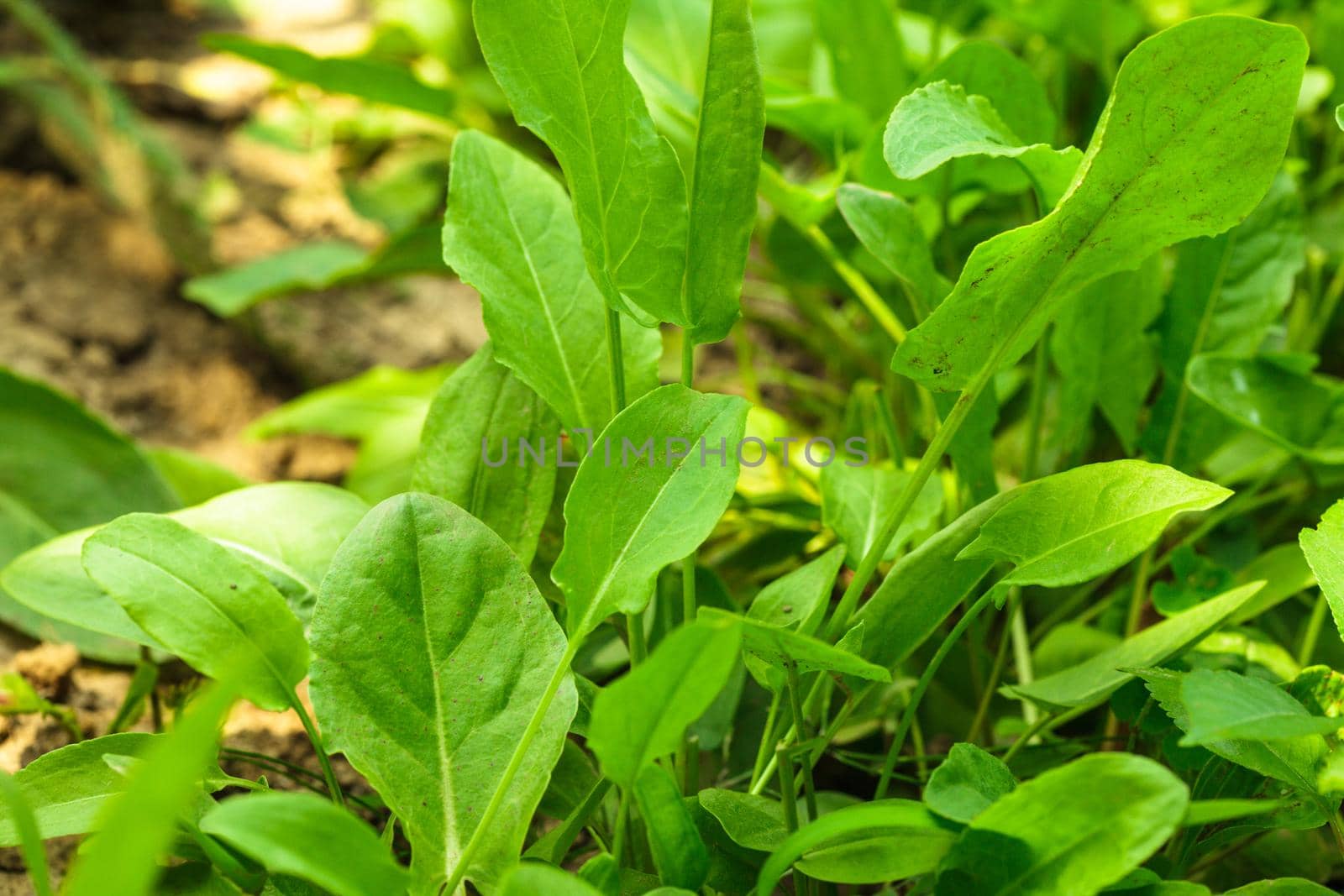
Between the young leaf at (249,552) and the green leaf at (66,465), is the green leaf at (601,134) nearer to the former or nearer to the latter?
the young leaf at (249,552)

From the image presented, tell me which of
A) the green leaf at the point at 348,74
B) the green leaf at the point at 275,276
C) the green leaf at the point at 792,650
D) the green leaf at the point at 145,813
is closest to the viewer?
the green leaf at the point at 145,813

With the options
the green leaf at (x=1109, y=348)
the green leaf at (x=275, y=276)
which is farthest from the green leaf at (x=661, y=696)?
the green leaf at (x=275, y=276)

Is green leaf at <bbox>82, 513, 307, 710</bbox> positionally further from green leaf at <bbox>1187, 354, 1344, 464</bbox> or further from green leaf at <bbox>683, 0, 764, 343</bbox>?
green leaf at <bbox>1187, 354, 1344, 464</bbox>

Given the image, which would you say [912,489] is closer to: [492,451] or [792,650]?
[792,650]

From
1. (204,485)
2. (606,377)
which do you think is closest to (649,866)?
(606,377)

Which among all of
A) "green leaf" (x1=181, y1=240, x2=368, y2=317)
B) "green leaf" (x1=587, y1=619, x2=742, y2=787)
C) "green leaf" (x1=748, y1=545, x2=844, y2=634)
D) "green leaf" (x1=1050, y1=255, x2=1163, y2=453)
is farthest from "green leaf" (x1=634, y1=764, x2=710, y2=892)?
"green leaf" (x1=181, y1=240, x2=368, y2=317)

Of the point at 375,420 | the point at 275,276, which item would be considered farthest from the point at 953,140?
the point at 275,276
